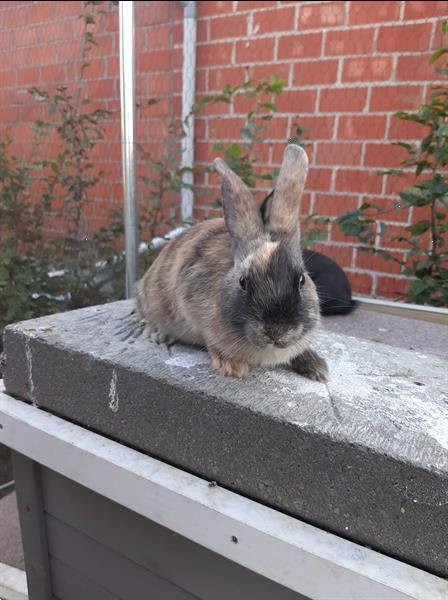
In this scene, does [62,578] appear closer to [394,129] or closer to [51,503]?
[51,503]

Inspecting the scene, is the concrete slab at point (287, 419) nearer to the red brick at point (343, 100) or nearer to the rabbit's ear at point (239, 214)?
the rabbit's ear at point (239, 214)

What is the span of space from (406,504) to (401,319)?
142cm

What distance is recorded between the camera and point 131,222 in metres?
2.33

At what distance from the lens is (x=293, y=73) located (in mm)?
2697

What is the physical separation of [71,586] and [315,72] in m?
2.71

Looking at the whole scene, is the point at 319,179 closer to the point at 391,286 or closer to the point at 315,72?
the point at 315,72

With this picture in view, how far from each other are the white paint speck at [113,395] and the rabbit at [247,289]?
234mm

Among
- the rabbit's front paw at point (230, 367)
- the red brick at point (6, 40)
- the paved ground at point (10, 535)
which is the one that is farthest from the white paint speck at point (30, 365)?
the red brick at point (6, 40)

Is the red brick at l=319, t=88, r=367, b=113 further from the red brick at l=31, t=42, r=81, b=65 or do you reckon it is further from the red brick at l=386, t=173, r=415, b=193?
the red brick at l=31, t=42, r=81, b=65

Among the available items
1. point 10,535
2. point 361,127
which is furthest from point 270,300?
point 361,127

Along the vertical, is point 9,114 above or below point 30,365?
above

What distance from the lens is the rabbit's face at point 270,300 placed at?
0.96 m

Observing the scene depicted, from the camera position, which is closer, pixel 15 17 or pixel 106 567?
pixel 106 567

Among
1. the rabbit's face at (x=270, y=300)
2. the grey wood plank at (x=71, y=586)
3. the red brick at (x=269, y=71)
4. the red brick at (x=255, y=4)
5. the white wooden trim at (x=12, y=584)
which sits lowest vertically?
the white wooden trim at (x=12, y=584)
